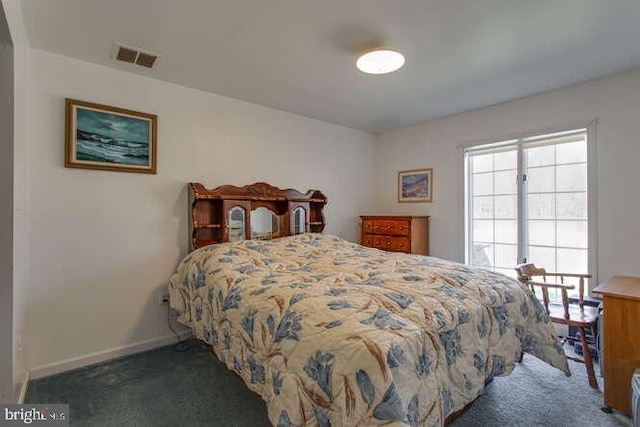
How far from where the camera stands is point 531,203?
3273 millimetres

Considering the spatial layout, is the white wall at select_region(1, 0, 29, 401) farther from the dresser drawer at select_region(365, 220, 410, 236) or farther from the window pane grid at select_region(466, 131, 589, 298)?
the window pane grid at select_region(466, 131, 589, 298)

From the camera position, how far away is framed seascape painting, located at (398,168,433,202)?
401 cm

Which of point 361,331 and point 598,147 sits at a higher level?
point 598,147

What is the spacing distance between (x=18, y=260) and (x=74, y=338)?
0.86m

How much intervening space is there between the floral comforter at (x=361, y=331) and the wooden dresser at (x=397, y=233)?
4.09 feet

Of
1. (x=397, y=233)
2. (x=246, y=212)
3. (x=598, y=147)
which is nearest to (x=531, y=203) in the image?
(x=598, y=147)

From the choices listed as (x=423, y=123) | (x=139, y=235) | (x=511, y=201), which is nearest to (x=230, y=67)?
(x=139, y=235)

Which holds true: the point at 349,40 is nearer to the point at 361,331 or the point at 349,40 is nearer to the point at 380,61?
the point at 380,61

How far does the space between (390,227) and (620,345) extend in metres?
2.31

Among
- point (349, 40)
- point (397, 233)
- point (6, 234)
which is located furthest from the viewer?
point (397, 233)

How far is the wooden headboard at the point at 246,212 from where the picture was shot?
288 cm

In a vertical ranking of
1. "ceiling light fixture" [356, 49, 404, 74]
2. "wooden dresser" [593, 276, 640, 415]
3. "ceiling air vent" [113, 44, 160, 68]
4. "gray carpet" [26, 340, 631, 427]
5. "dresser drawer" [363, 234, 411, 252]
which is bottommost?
"gray carpet" [26, 340, 631, 427]

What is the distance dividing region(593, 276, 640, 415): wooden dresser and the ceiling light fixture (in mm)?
2043

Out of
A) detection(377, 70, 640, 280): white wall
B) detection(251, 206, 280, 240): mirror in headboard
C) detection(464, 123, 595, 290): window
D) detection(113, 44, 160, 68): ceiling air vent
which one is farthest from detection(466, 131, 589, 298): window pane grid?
detection(113, 44, 160, 68): ceiling air vent
